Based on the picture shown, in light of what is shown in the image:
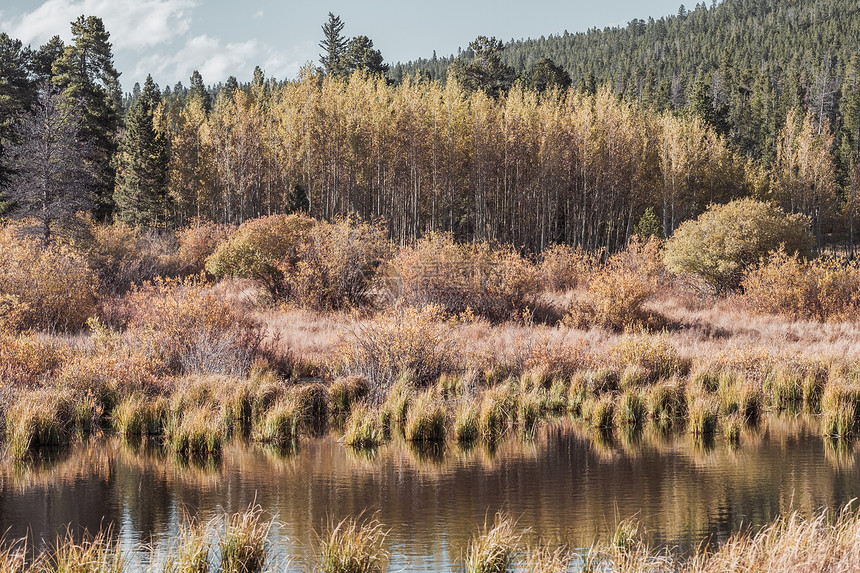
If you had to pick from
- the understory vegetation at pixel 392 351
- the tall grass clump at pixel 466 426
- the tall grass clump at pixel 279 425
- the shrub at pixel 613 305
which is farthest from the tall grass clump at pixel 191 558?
the shrub at pixel 613 305

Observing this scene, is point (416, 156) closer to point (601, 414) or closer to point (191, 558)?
point (601, 414)

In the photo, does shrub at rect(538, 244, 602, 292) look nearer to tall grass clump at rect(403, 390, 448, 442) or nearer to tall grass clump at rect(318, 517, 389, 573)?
tall grass clump at rect(403, 390, 448, 442)

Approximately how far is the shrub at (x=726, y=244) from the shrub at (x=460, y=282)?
9415 millimetres

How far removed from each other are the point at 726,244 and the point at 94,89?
39646 millimetres

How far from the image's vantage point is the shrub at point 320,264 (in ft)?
88.1

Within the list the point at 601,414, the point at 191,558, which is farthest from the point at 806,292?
the point at 191,558

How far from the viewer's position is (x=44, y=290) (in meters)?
22.5

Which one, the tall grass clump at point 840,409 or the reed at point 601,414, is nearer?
the tall grass clump at point 840,409

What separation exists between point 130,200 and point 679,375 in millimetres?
41251

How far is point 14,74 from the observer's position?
49.0 metres

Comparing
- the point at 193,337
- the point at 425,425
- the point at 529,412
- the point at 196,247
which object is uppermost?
the point at 196,247

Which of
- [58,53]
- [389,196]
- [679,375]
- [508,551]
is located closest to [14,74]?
[58,53]

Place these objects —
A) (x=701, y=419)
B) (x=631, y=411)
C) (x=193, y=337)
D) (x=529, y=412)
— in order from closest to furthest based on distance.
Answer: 1. (x=701, y=419)
2. (x=529, y=412)
3. (x=631, y=411)
4. (x=193, y=337)

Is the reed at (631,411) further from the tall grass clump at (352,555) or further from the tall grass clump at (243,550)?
the tall grass clump at (243,550)
